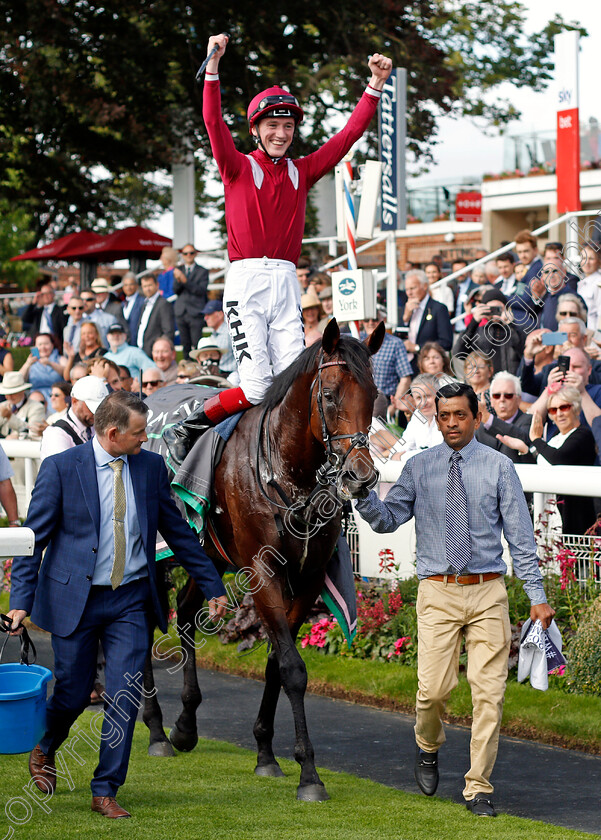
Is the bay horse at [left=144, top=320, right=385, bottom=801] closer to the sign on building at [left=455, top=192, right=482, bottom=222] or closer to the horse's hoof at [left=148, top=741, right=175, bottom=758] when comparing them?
the horse's hoof at [left=148, top=741, right=175, bottom=758]

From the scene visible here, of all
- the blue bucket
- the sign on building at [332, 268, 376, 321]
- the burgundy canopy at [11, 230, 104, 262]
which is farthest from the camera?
the burgundy canopy at [11, 230, 104, 262]

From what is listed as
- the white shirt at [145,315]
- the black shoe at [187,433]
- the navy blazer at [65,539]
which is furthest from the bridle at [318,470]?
the white shirt at [145,315]

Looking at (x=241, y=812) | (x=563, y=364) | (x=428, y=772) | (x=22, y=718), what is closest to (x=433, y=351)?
(x=563, y=364)

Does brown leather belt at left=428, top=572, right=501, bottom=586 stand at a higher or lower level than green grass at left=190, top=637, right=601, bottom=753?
higher

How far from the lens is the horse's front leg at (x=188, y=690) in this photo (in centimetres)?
657

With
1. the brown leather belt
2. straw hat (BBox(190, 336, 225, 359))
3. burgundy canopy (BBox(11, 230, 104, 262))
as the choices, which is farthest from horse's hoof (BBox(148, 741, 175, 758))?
burgundy canopy (BBox(11, 230, 104, 262))

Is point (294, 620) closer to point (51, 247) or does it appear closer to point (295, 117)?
point (295, 117)

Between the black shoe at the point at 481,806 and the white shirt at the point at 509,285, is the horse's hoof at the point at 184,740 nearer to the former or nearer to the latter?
the black shoe at the point at 481,806

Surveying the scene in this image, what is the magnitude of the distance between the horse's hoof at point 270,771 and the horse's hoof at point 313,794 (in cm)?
53

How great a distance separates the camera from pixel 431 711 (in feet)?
17.9

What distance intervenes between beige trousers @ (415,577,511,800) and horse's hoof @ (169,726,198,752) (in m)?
1.56

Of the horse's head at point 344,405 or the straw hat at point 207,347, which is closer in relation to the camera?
the horse's head at point 344,405

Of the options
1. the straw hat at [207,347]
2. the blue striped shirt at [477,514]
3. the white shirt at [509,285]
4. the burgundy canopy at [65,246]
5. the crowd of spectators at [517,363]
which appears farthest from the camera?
the burgundy canopy at [65,246]

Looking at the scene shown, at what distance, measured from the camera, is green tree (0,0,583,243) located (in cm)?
1964
